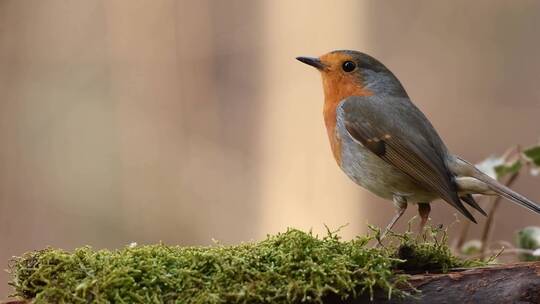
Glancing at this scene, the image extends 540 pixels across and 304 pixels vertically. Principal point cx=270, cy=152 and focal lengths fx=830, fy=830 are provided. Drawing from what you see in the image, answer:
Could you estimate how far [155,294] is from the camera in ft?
7.82

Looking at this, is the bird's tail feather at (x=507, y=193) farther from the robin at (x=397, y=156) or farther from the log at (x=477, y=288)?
the log at (x=477, y=288)

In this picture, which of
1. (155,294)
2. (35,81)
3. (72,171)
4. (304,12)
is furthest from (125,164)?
(155,294)

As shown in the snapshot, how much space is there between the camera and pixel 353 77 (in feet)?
12.9

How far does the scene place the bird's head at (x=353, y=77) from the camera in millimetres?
3930

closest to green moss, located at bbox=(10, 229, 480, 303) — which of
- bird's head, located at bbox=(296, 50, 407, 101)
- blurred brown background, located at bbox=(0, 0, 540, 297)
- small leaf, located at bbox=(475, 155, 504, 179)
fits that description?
small leaf, located at bbox=(475, 155, 504, 179)

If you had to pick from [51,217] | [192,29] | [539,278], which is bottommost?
[51,217]

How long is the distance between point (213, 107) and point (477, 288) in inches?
207

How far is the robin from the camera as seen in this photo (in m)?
3.41

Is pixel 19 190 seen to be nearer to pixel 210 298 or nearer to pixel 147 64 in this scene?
pixel 147 64

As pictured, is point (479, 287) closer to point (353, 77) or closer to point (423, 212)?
point (423, 212)

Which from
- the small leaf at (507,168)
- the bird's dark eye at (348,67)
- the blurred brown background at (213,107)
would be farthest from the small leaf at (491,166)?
the blurred brown background at (213,107)

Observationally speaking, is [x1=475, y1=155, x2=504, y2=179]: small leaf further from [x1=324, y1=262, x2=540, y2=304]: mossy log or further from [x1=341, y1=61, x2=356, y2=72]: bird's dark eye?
[x1=324, y1=262, x2=540, y2=304]: mossy log

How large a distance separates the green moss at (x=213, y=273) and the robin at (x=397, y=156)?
898 millimetres

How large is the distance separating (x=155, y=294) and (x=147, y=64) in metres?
5.40
